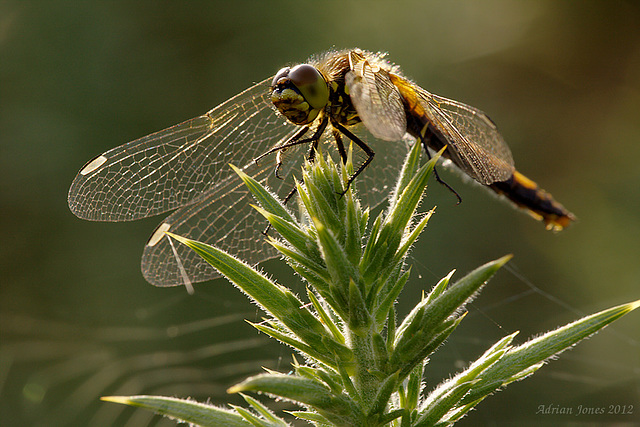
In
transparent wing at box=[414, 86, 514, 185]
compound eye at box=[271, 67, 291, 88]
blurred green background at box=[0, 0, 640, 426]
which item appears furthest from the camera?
blurred green background at box=[0, 0, 640, 426]

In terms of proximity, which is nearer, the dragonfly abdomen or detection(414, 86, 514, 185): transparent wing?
detection(414, 86, 514, 185): transparent wing

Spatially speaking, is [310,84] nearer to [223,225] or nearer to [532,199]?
[223,225]

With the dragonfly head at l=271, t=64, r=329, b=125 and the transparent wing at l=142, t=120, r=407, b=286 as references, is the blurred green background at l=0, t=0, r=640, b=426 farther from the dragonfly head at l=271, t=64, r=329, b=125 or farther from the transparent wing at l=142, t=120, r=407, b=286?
the dragonfly head at l=271, t=64, r=329, b=125

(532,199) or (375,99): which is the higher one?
(532,199)

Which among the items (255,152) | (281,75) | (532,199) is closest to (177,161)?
(255,152)

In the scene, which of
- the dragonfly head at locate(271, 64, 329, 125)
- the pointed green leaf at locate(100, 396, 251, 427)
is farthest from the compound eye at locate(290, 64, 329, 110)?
the pointed green leaf at locate(100, 396, 251, 427)

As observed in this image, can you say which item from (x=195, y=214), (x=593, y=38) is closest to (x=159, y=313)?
(x=195, y=214)

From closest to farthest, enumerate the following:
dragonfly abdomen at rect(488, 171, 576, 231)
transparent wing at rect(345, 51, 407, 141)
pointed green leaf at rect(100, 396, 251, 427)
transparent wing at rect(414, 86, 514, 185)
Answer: pointed green leaf at rect(100, 396, 251, 427)
transparent wing at rect(345, 51, 407, 141)
transparent wing at rect(414, 86, 514, 185)
dragonfly abdomen at rect(488, 171, 576, 231)
